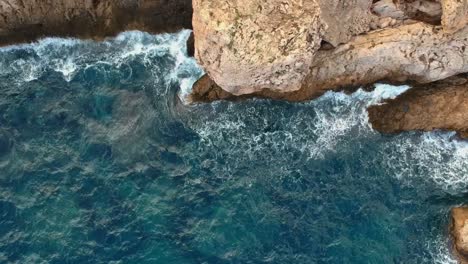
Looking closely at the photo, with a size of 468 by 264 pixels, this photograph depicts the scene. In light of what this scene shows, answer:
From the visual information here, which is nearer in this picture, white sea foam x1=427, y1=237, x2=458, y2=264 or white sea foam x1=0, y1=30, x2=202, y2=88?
white sea foam x1=427, y1=237, x2=458, y2=264

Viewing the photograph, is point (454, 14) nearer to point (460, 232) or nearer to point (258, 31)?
point (258, 31)

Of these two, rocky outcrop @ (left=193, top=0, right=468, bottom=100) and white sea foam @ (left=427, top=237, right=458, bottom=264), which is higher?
rocky outcrop @ (left=193, top=0, right=468, bottom=100)

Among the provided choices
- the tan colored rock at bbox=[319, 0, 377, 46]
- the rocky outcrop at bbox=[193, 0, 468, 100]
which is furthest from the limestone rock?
the tan colored rock at bbox=[319, 0, 377, 46]

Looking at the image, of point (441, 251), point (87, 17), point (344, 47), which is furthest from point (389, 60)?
point (87, 17)

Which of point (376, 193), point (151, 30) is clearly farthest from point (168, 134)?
point (376, 193)

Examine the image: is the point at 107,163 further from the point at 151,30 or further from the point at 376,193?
the point at 376,193

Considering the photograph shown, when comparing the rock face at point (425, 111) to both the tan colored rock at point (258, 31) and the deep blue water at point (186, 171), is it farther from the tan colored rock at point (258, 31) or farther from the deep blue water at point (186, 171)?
the tan colored rock at point (258, 31)

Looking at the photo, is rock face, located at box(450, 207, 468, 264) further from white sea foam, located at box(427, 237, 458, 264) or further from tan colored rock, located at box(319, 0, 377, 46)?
tan colored rock, located at box(319, 0, 377, 46)

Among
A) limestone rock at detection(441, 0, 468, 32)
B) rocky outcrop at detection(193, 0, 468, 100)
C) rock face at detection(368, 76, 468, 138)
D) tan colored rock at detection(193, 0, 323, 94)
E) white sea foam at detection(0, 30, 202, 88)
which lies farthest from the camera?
white sea foam at detection(0, 30, 202, 88)
